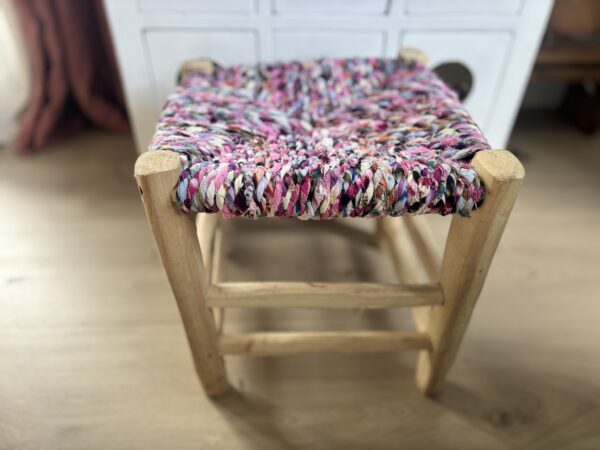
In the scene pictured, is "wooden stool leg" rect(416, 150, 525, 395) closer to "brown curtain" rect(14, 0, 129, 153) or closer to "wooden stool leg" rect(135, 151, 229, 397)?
"wooden stool leg" rect(135, 151, 229, 397)

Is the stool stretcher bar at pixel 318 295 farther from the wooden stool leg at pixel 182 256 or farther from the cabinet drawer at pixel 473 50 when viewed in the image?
the cabinet drawer at pixel 473 50

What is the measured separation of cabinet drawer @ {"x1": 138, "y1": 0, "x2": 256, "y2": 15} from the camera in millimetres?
926

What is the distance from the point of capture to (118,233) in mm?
1067

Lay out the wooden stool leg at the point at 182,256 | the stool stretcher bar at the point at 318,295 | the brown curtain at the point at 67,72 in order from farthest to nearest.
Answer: the brown curtain at the point at 67,72
the stool stretcher bar at the point at 318,295
the wooden stool leg at the point at 182,256

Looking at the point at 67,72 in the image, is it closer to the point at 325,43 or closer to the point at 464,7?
the point at 325,43

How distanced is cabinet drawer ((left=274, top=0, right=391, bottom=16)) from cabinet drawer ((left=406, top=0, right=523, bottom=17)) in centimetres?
6

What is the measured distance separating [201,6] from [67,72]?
0.62m

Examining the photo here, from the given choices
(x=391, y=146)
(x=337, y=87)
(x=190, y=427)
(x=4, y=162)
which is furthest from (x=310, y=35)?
(x=4, y=162)

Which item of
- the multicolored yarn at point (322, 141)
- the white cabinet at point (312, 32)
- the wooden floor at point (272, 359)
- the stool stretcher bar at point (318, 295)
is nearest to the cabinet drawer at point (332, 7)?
the white cabinet at point (312, 32)

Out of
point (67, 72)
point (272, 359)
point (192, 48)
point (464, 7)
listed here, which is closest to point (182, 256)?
point (272, 359)

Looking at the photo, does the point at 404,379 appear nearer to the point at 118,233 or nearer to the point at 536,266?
the point at 536,266

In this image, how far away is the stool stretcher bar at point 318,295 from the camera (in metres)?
0.62

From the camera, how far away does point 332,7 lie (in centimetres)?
94

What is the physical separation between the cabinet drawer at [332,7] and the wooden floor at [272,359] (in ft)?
1.54
